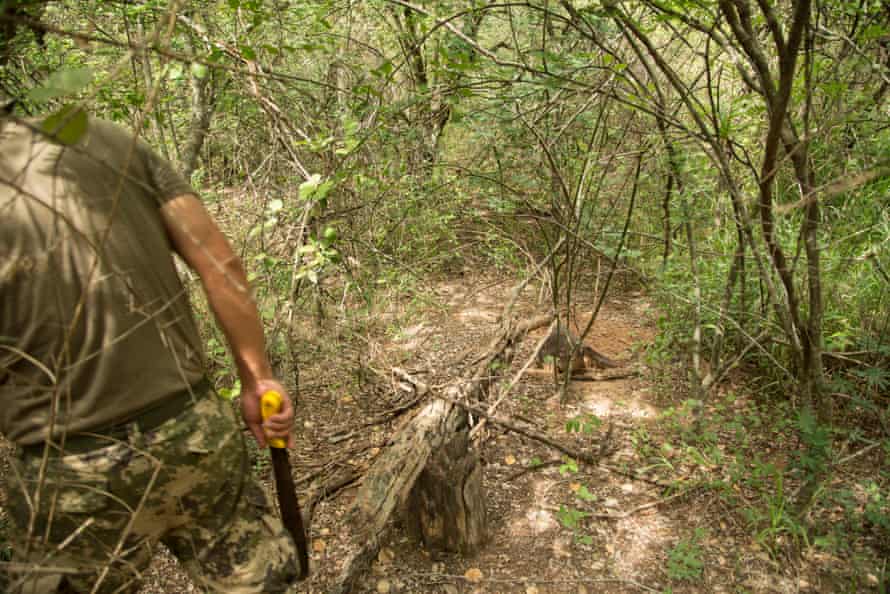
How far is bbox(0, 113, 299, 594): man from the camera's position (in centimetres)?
132

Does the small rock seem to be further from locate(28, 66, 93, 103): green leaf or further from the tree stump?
locate(28, 66, 93, 103): green leaf

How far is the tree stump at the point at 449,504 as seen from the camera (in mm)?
2533

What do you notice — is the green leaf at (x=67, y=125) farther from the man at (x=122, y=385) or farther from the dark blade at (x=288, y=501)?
the dark blade at (x=288, y=501)

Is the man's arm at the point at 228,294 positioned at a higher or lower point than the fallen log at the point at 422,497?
higher

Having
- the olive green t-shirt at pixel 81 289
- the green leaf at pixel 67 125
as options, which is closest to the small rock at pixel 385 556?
the olive green t-shirt at pixel 81 289

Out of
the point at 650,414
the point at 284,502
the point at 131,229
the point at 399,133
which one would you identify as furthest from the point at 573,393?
the point at 131,229

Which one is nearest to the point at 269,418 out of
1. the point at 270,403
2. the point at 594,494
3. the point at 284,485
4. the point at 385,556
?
the point at 270,403

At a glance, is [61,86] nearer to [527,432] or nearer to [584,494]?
[584,494]

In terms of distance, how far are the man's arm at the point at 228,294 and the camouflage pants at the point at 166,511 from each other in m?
0.12

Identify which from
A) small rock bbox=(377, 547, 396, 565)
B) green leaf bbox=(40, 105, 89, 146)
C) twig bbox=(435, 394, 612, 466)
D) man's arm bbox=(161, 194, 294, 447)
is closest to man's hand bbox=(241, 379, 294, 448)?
man's arm bbox=(161, 194, 294, 447)

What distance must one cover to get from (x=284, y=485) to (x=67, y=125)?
4.07 ft

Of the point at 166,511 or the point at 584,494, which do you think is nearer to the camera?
the point at 166,511

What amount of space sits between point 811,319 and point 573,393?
1656 millimetres

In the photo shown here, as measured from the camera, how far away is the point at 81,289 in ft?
4.43
